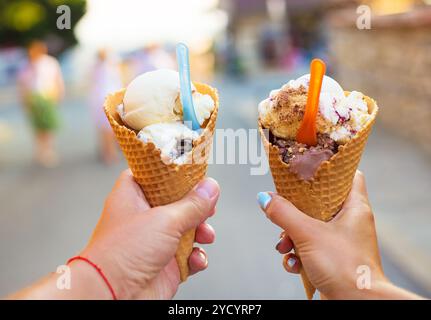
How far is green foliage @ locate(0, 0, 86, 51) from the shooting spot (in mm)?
17531

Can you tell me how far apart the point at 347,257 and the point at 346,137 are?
0.51m

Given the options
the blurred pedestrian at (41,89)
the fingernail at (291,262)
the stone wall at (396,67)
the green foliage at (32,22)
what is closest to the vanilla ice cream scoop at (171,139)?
the fingernail at (291,262)

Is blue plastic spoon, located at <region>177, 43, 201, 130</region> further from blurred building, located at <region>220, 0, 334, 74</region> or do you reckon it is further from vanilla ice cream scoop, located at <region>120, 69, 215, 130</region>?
blurred building, located at <region>220, 0, 334, 74</region>

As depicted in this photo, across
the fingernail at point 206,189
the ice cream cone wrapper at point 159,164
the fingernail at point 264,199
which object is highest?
the ice cream cone wrapper at point 159,164

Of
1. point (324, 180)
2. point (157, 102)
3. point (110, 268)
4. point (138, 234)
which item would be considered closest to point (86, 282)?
point (110, 268)

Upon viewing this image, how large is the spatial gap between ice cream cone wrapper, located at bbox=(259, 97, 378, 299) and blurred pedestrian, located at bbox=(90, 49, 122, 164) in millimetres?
6912

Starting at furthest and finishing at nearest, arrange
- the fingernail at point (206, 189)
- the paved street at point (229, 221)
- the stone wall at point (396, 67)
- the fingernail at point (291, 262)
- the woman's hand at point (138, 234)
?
the stone wall at point (396, 67), the paved street at point (229, 221), the fingernail at point (291, 262), the fingernail at point (206, 189), the woman's hand at point (138, 234)

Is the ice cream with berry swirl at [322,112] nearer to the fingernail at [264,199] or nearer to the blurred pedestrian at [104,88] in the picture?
the fingernail at [264,199]

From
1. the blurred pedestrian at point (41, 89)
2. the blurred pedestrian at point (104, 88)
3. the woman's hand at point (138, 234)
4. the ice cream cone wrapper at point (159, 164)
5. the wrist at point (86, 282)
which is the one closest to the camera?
the wrist at point (86, 282)

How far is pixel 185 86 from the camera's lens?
2.26 metres

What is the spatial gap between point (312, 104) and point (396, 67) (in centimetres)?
865

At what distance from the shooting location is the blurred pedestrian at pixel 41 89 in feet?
30.6

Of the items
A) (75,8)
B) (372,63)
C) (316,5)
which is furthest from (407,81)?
(75,8)

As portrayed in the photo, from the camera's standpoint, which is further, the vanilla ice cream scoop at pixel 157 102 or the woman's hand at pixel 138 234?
the vanilla ice cream scoop at pixel 157 102
